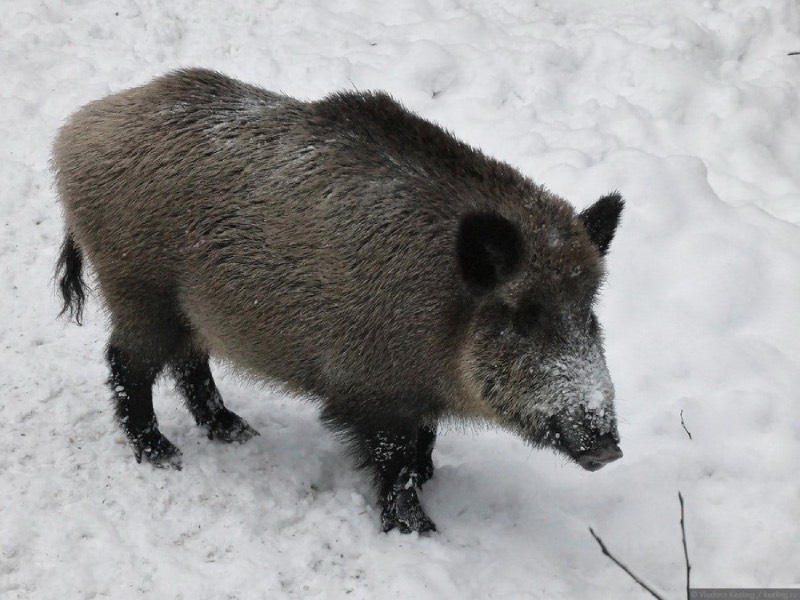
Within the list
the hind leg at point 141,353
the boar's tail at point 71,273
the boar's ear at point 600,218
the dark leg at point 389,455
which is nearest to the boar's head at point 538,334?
the boar's ear at point 600,218

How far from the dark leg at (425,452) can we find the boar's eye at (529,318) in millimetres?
1101

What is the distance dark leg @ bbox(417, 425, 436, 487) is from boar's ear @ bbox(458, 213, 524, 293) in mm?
1224

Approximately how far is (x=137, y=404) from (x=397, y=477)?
1.65 meters

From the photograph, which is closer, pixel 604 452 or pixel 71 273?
pixel 604 452

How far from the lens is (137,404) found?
5.07 metres

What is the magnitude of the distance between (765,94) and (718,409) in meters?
3.91

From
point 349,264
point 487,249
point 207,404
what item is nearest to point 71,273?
point 207,404

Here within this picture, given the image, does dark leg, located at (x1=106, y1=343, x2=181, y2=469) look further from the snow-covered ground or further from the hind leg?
the snow-covered ground

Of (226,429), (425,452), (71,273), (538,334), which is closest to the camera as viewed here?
(538,334)

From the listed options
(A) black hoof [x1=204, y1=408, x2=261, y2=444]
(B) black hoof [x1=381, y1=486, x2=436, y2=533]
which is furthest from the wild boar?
(A) black hoof [x1=204, y1=408, x2=261, y2=444]

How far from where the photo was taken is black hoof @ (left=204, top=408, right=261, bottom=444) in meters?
5.35

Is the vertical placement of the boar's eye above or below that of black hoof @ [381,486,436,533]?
above

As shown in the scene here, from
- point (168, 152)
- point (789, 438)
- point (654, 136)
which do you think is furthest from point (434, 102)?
point (789, 438)

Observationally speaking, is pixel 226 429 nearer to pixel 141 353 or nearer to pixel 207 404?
pixel 207 404
